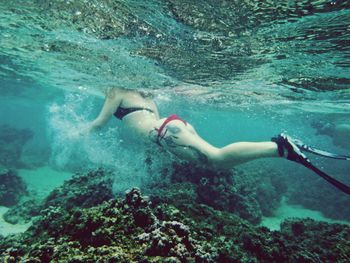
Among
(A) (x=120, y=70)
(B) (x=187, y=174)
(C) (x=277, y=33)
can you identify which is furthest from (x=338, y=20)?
(A) (x=120, y=70)

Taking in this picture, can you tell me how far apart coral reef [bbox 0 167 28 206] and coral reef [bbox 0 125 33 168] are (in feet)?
31.7

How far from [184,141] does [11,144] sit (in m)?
24.4

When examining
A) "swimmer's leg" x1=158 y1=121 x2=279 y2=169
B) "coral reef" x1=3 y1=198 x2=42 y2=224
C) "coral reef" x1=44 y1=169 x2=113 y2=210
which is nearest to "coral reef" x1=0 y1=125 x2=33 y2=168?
"coral reef" x1=3 y1=198 x2=42 y2=224

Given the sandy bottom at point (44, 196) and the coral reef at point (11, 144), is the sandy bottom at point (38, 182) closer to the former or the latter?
the sandy bottom at point (44, 196)

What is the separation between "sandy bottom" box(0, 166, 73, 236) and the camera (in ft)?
34.1

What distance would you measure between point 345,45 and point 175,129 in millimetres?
6135

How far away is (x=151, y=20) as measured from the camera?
8.04m

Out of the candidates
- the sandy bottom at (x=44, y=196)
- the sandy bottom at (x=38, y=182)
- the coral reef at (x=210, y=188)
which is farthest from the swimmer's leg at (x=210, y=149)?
the sandy bottom at (x=38, y=182)

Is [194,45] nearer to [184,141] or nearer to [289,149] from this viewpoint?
[184,141]

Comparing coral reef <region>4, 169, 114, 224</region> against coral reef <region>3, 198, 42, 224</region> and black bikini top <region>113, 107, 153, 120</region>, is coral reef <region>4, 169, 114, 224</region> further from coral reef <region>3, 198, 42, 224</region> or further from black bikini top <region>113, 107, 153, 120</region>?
black bikini top <region>113, 107, 153, 120</region>

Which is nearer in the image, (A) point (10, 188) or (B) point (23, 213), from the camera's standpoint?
(B) point (23, 213)

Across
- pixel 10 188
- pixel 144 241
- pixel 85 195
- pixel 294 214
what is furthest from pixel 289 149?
pixel 10 188

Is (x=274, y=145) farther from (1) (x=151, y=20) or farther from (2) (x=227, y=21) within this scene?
(1) (x=151, y=20)

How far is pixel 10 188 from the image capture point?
14.9 m
